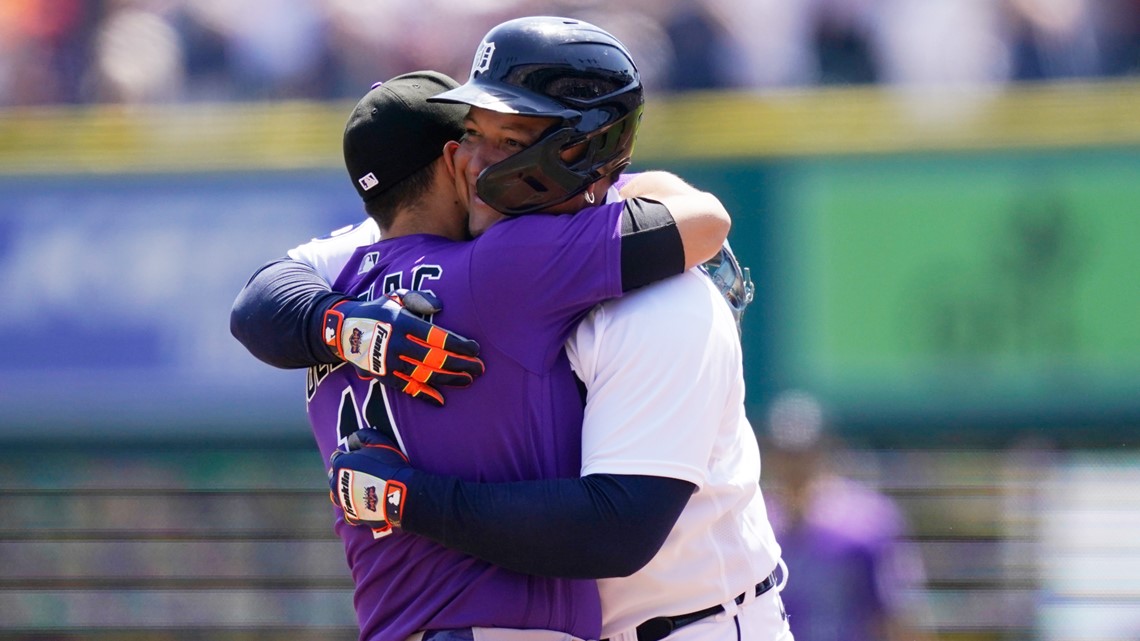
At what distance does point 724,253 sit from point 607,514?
28.2 inches

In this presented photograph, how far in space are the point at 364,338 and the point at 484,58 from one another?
1.76 feet

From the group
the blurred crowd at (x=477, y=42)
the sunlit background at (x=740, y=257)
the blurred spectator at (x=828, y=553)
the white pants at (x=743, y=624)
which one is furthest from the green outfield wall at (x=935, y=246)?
the white pants at (x=743, y=624)

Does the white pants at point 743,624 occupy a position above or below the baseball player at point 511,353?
below

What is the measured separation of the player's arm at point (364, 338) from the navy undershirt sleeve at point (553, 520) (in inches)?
6.8

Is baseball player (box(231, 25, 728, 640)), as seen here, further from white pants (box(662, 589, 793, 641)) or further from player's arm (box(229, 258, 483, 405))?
white pants (box(662, 589, 793, 641))

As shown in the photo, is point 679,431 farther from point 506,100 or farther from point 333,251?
point 333,251

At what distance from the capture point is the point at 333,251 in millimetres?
2814

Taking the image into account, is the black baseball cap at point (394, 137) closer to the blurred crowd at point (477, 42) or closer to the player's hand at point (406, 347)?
the player's hand at point (406, 347)

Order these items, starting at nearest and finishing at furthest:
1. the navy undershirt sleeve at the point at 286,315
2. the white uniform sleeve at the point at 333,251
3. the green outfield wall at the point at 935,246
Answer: the navy undershirt sleeve at the point at 286,315, the white uniform sleeve at the point at 333,251, the green outfield wall at the point at 935,246

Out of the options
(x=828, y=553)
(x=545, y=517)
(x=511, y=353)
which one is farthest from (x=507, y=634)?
(x=828, y=553)

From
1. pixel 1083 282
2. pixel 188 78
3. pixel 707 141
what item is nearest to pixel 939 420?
pixel 1083 282

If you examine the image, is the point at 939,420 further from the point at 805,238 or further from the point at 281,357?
the point at 281,357

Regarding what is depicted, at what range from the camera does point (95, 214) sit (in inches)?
301

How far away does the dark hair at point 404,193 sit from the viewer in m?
2.52
